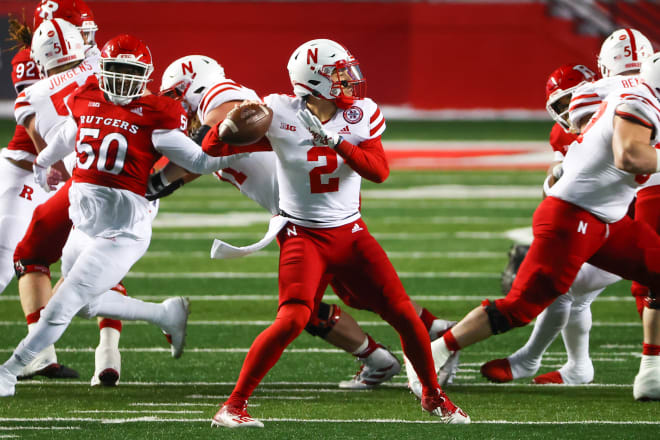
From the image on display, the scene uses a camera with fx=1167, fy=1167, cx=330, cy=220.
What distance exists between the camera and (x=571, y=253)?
454cm

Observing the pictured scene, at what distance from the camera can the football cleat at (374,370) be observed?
5.05m

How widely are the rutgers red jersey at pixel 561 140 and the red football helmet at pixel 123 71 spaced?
71.7 inches

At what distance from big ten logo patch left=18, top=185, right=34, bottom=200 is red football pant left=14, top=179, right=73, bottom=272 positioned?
1.13 ft

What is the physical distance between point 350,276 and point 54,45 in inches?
76.5

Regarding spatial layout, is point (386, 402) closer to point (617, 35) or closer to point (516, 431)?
point (516, 431)

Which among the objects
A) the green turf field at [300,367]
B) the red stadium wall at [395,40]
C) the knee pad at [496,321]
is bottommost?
the red stadium wall at [395,40]

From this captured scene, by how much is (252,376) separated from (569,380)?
165 centimetres

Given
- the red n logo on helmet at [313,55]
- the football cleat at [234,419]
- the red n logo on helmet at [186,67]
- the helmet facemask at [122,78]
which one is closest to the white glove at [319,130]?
the red n logo on helmet at [313,55]

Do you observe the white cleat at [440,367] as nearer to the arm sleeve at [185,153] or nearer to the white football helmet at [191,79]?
the arm sleeve at [185,153]

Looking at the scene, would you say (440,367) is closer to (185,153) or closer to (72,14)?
(185,153)

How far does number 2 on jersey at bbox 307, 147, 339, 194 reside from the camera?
4.27m

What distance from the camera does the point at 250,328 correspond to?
20.9 feet

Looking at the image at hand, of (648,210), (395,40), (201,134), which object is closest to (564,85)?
(648,210)

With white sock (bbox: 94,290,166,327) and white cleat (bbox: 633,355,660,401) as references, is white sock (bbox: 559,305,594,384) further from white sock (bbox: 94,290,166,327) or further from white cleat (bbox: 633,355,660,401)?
white sock (bbox: 94,290,166,327)
